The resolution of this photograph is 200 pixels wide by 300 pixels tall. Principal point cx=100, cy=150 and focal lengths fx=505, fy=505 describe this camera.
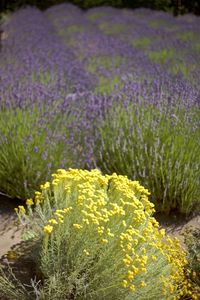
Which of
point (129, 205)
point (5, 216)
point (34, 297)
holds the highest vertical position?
point (129, 205)

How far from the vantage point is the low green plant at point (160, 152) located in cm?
357

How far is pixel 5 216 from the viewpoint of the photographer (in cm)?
367

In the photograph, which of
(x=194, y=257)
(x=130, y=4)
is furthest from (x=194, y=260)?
(x=130, y=4)

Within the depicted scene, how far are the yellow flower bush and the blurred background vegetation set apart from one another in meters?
12.7

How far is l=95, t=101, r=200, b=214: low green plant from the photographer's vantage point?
3572 millimetres

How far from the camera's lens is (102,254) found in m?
2.49

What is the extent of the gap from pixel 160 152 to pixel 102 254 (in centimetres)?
129

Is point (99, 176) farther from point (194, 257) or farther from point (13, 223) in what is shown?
point (13, 223)

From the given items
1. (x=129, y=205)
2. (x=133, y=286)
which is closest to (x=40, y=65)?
(x=129, y=205)

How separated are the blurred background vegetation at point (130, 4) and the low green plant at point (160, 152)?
11.4 meters

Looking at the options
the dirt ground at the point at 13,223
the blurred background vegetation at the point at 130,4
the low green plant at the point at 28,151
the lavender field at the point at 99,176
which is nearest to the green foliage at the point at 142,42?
the lavender field at the point at 99,176

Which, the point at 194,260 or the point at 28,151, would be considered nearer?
the point at 194,260

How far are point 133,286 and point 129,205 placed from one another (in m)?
0.45

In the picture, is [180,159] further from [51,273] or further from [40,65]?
[40,65]
